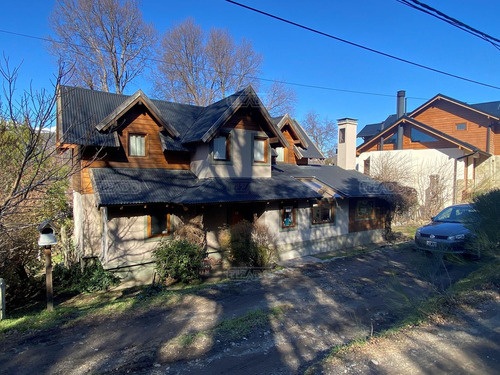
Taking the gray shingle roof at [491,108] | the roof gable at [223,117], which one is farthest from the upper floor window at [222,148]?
the gray shingle roof at [491,108]

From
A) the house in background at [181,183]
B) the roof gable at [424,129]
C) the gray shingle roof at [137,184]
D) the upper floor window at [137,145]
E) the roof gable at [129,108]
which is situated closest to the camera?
the gray shingle roof at [137,184]

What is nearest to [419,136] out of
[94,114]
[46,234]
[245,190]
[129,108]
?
[245,190]

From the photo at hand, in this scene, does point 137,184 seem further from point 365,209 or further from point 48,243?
point 365,209

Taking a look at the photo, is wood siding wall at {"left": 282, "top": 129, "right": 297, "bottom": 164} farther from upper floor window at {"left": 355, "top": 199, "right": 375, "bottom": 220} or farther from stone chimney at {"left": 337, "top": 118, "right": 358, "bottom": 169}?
upper floor window at {"left": 355, "top": 199, "right": 375, "bottom": 220}

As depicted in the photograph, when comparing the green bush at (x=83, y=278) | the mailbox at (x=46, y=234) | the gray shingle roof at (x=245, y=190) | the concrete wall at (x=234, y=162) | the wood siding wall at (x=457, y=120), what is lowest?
the green bush at (x=83, y=278)

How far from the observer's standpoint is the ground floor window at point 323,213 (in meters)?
15.2

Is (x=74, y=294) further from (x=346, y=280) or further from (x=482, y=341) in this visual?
(x=482, y=341)

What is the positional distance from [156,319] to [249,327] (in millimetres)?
2176

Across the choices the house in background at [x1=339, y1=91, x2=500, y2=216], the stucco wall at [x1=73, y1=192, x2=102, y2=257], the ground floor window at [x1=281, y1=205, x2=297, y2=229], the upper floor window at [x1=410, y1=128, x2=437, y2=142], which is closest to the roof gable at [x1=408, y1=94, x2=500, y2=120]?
the house in background at [x1=339, y1=91, x2=500, y2=216]

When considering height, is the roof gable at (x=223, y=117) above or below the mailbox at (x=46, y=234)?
above

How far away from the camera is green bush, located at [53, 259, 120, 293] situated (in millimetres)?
11430

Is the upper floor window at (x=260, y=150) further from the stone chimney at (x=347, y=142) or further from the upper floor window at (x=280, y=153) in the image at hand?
the stone chimney at (x=347, y=142)

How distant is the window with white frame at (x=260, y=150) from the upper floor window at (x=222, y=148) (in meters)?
1.42

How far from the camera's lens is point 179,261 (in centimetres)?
1092
